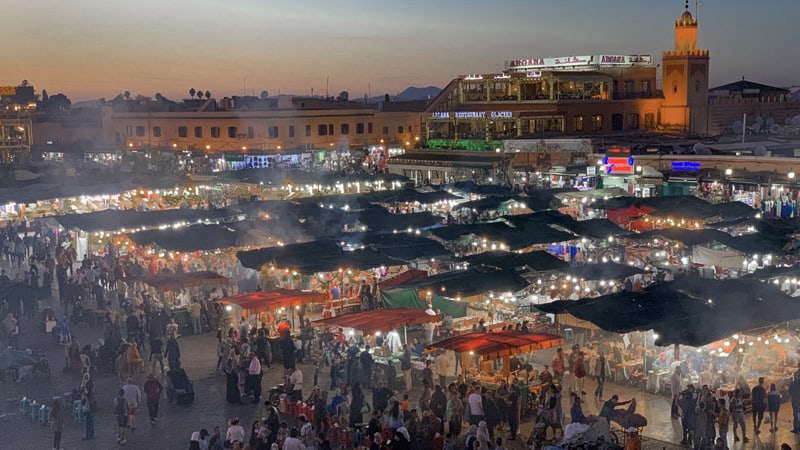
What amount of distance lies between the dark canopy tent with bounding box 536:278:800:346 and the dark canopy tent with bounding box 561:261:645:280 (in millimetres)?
3380

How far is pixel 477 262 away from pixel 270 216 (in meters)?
10.0

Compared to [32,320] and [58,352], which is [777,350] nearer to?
[58,352]

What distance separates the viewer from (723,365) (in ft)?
48.8

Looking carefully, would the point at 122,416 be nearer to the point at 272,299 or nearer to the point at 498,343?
the point at 272,299

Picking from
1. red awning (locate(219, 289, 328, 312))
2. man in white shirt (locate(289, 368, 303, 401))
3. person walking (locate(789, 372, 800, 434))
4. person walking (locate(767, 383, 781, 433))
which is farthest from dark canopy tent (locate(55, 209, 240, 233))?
person walking (locate(789, 372, 800, 434))

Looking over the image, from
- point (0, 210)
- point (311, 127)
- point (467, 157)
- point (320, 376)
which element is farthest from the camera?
point (311, 127)

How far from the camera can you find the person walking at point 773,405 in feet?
43.3

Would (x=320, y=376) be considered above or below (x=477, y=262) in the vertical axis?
below

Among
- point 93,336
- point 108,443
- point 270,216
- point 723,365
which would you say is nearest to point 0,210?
point 270,216

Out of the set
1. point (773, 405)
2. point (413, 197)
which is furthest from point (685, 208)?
point (773, 405)

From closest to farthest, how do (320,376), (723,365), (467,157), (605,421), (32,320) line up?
(605,421) < (723,365) < (320,376) < (32,320) < (467,157)

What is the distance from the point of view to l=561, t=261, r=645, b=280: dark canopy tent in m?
19.8

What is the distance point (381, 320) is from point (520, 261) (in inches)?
181

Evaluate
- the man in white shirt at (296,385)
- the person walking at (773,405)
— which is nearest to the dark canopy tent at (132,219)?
the man in white shirt at (296,385)
